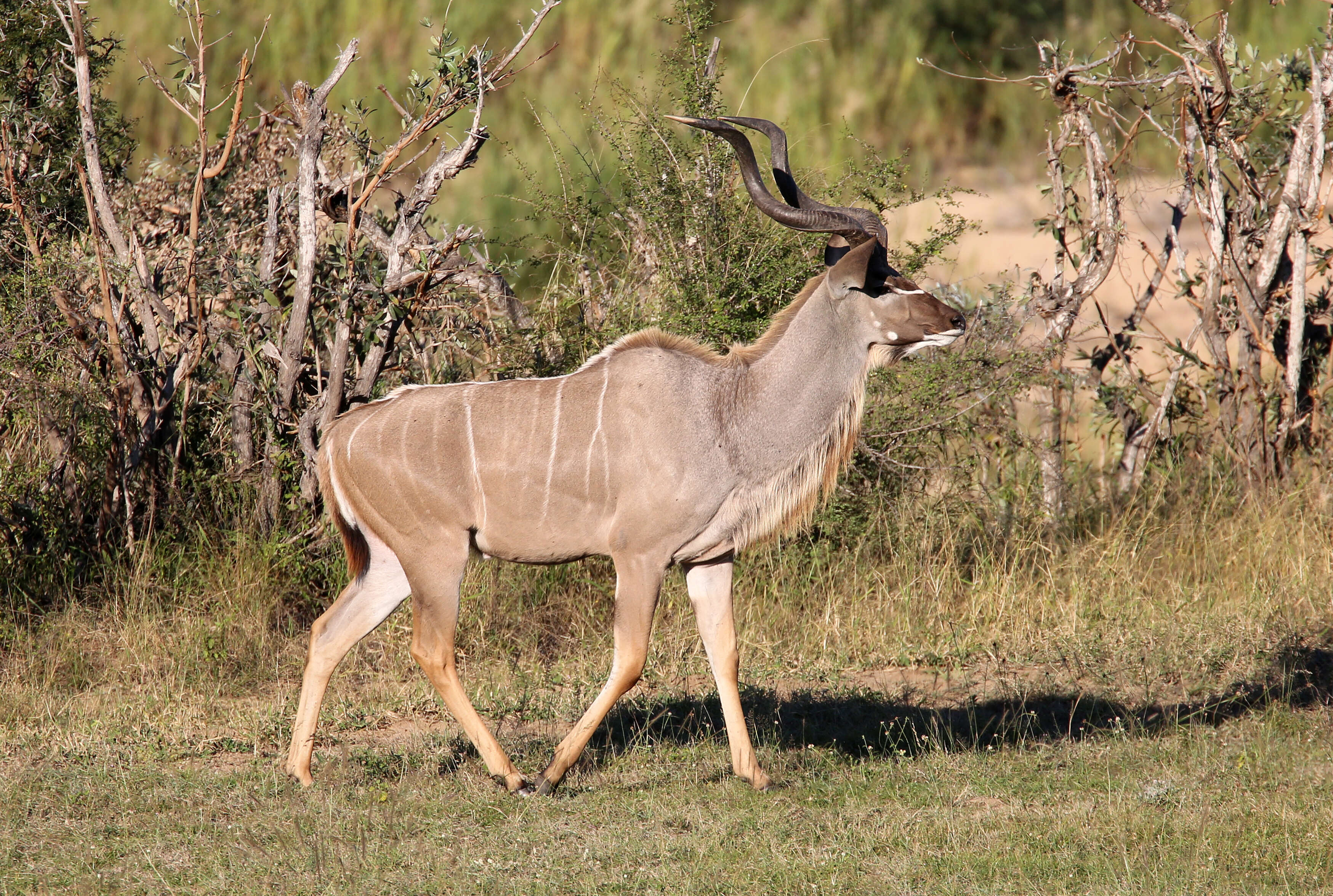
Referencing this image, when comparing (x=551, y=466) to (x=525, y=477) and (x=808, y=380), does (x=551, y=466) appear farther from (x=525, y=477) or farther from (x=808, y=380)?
(x=808, y=380)

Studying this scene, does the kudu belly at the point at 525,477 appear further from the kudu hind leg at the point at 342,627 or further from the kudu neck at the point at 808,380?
the kudu neck at the point at 808,380

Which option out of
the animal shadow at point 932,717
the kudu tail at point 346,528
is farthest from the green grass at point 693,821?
the kudu tail at point 346,528

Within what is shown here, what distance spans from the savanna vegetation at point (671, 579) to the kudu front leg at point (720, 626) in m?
0.25

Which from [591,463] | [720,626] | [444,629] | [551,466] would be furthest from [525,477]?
[720,626]

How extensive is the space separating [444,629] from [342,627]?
1.29 feet

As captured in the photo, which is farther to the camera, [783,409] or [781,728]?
[781,728]

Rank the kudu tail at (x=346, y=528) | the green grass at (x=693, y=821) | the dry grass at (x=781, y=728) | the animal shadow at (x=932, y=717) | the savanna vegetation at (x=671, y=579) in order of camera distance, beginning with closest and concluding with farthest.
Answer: the green grass at (x=693, y=821), the dry grass at (x=781, y=728), the savanna vegetation at (x=671, y=579), the kudu tail at (x=346, y=528), the animal shadow at (x=932, y=717)

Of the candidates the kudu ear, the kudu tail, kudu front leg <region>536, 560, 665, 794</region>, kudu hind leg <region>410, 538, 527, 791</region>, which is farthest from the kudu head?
the kudu tail

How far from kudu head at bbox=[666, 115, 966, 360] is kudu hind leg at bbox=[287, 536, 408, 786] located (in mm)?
1625

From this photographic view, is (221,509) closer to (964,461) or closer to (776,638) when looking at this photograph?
(776,638)

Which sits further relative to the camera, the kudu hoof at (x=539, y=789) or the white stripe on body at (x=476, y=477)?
the white stripe on body at (x=476, y=477)

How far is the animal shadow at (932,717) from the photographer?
4.71 meters

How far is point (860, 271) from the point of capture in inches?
170

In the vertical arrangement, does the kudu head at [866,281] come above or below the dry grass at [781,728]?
above
